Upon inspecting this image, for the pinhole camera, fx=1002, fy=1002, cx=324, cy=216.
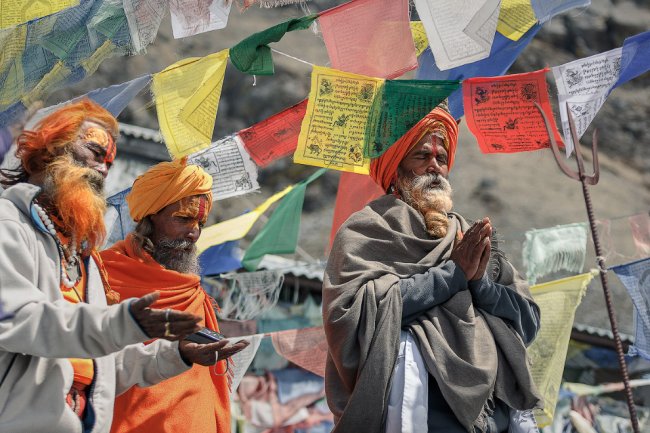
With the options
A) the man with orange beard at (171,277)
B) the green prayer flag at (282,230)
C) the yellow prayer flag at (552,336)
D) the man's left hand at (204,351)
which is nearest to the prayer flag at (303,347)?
the green prayer flag at (282,230)

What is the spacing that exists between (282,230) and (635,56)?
310cm

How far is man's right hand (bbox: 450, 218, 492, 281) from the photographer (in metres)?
4.27

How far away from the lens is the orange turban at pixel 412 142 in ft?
16.2

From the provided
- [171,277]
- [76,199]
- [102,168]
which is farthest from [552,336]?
[76,199]

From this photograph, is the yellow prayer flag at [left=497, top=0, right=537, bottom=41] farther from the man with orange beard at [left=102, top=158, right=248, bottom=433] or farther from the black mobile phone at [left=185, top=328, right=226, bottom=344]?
the black mobile phone at [left=185, top=328, right=226, bottom=344]

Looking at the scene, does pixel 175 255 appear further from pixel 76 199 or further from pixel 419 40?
pixel 419 40

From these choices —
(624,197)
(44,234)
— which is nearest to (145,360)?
(44,234)

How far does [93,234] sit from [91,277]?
0.55ft

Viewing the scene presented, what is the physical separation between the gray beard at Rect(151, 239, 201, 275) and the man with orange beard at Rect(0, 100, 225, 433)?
42.4 inches

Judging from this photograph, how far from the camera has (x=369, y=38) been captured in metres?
5.23

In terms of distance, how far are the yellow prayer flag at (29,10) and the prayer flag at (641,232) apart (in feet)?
13.0

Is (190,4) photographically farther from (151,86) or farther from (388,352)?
(388,352)

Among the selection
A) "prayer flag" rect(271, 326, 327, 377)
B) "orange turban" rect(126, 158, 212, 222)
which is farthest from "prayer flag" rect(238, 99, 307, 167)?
"prayer flag" rect(271, 326, 327, 377)

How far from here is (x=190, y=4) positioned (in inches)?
210
